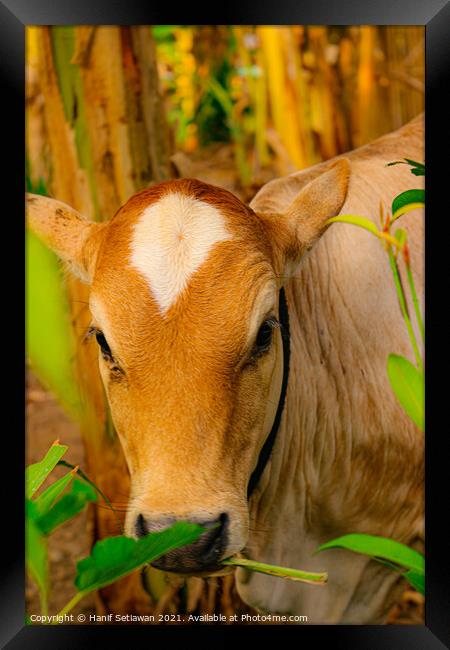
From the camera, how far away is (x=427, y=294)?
2250 mm

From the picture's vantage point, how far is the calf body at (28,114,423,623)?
1.83m

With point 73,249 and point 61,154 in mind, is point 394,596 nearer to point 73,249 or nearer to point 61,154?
point 73,249

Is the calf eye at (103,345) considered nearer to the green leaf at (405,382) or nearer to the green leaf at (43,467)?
the green leaf at (43,467)

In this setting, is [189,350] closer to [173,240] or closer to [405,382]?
[173,240]

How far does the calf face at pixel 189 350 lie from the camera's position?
1.78 metres

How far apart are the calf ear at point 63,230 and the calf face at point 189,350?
0.36ft

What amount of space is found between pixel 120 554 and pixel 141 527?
0.30 metres

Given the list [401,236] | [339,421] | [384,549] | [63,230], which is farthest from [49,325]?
[384,549]

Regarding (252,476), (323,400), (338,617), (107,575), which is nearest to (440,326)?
(323,400)

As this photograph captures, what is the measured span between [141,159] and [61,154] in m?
0.25

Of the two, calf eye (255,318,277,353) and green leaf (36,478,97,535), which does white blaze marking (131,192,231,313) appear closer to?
calf eye (255,318,277,353)

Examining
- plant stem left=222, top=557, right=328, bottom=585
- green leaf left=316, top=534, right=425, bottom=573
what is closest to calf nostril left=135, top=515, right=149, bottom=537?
plant stem left=222, top=557, right=328, bottom=585

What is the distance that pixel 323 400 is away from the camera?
247cm

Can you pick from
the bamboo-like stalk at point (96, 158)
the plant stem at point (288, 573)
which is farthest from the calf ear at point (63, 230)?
the plant stem at point (288, 573)
